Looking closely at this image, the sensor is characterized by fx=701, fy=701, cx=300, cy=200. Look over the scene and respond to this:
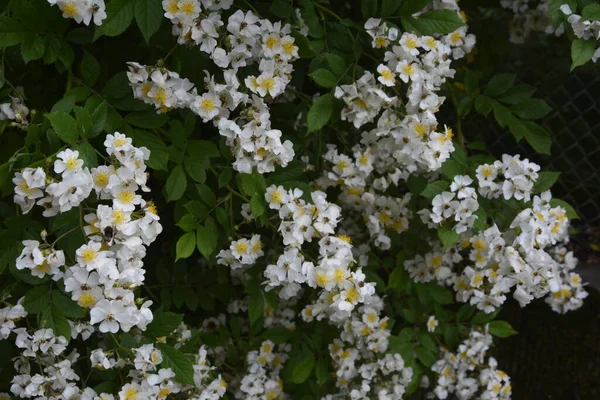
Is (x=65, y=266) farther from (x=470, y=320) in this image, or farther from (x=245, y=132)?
(x=470, y=320)

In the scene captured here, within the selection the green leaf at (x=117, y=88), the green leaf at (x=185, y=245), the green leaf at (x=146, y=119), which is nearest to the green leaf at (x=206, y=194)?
the green leaf at (x=185, y=245)

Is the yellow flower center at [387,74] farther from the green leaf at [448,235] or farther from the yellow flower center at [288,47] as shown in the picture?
the green leaf at [448,235]

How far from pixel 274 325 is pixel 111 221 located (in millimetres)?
1202

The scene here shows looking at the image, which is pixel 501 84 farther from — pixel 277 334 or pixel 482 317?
pixel 277 334

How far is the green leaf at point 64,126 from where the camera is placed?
5.06 ft

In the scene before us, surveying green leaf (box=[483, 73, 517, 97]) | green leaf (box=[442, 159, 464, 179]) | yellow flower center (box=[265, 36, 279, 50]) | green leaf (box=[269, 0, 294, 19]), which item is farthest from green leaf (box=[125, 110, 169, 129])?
green leaf (box=[483, 73, 517, 97])

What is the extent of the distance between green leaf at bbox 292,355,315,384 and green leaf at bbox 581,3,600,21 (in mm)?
1401

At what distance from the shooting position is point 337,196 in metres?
2.48

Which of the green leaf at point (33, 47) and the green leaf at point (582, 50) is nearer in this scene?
the green leaf at point (33, 47)

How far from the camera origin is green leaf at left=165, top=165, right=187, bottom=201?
1836 mm

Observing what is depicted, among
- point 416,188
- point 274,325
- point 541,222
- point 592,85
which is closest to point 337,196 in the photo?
point 416,188

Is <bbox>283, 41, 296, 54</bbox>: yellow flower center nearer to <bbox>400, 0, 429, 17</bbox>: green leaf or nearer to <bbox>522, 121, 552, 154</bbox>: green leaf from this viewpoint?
<bbox>400, 0, 429, 17</bbox>: green leaf

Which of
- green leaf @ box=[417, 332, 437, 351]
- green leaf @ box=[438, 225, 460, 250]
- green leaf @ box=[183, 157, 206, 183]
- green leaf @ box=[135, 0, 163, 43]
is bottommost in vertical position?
green leaf @ box=[417, 332, 437, 351]

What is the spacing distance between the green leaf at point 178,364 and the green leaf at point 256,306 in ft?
0.79
